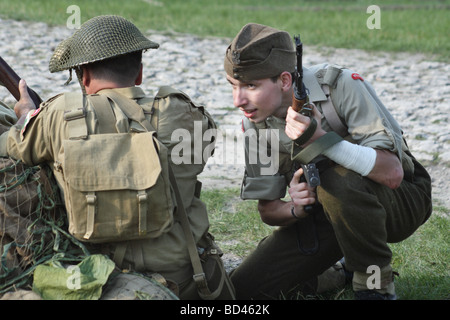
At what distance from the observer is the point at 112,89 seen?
358 cm

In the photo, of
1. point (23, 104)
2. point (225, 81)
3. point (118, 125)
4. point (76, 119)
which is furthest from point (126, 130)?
point (225, 81)

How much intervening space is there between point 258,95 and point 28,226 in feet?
4.68

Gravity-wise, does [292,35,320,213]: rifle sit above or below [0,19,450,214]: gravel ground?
above

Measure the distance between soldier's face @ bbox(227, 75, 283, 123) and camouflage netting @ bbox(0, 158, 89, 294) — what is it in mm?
1141

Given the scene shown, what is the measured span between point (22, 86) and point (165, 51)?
285 inches

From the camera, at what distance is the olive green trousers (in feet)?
12.3

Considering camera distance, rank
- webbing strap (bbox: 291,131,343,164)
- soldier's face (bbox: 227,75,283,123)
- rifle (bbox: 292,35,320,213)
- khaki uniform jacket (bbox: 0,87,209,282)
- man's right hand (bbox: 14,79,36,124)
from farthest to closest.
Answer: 1. man's right hand (bbox: 14,79,36,124)
2. soldier's face (bbox: 227,75,283,123)
3. webbing strap (bbox: 291,131,343,164)
4. rifle (bbox: 292,35,320,213)
5. khaki uniform jacket (bbox: 0,87,209,282)

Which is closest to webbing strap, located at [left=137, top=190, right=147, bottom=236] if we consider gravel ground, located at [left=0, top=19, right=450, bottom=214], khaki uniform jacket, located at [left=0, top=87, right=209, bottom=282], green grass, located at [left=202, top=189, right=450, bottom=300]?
khaki uniform jacket, located at [left=0, top=87, right=209, bottom=282]

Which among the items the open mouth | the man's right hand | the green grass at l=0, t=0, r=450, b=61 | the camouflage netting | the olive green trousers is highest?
the man's right hand

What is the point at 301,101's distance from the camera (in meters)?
3.55

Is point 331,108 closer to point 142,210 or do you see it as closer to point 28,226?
point 142,210

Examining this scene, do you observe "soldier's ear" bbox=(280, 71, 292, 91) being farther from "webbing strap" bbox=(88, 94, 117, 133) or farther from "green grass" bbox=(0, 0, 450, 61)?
"green grass" bbox=(0, 0, 450, 61)

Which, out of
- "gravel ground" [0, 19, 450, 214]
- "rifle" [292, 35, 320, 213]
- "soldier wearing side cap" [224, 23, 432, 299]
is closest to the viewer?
"rifle" [292, 35, 320, 213]
